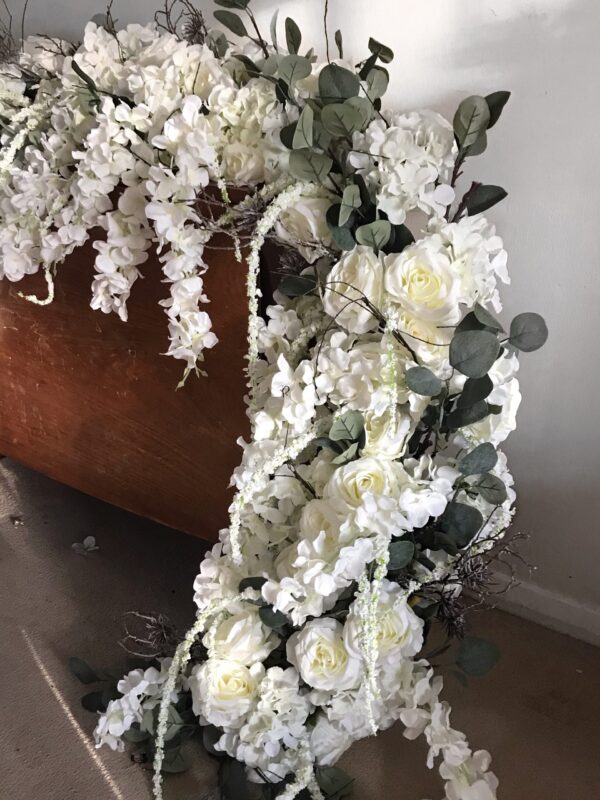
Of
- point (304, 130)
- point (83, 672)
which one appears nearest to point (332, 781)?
point (83, 672)

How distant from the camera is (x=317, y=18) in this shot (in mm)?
1147

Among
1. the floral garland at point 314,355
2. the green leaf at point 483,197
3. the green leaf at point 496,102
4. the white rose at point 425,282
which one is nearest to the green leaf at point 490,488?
the floral garland at point 314,355

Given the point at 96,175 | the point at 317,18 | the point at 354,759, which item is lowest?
the point at 354,759

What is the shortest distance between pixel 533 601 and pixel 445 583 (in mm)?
511

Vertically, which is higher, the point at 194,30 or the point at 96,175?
the point at 194,30

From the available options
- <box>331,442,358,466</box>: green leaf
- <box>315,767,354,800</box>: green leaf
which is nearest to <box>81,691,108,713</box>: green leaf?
<box>315,767,354,800</box>: green leaf

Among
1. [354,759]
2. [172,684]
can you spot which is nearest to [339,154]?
[172,684]

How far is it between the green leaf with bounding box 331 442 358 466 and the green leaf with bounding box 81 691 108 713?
0.63m

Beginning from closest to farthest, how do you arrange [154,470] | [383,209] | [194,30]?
[383,209]
[194,30]
[154,470]

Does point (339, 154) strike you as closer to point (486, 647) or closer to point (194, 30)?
point (194, 30)

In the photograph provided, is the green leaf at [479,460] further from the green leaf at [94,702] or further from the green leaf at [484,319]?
the green leaf at [94,702]

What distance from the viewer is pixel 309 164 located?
893mm

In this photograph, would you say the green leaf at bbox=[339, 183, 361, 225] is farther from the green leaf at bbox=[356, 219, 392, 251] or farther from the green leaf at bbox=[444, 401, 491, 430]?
the green leaf at bbox=[444, 401, 491, 430]

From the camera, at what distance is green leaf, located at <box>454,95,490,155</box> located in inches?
34.2
